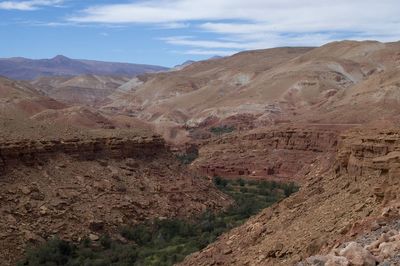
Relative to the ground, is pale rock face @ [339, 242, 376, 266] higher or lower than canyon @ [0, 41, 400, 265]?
higher

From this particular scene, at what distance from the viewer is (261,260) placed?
44.6ft

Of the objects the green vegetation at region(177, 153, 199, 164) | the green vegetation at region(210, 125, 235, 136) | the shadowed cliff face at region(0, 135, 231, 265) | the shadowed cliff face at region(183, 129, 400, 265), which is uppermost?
the shadowed cliff face at region(183, 129, 400, 265)

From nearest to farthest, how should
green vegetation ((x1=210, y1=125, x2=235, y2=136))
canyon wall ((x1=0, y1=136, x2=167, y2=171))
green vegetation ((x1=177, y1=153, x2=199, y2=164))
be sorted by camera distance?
1. canyon wall ((x1=0, y1=136, x2=167, y2=171))
2. green vegetation ((x1=177, y1=153, x2=199, y2=164))
3. green vegetation ((x1=210, y1=125, x2=235, y2=136))

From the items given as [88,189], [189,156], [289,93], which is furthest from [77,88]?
[88,189]

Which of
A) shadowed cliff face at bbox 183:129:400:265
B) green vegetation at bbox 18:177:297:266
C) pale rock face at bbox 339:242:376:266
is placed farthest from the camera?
green vegetation at bbox 18:177:297:266

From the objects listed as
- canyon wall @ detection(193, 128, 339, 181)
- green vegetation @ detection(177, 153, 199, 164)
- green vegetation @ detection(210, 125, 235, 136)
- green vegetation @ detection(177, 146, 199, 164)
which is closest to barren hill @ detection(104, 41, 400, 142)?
green vegetation @ detection(210, 125, 235, 136)

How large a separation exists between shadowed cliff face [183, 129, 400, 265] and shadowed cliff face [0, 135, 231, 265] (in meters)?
11.2

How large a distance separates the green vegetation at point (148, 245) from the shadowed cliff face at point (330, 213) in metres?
7.65

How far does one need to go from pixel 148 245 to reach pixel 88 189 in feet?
13.5

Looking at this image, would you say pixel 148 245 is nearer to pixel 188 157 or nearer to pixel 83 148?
pixel 83 148

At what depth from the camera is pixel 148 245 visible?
87.8ft

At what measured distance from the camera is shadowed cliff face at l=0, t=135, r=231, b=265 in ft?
85.8

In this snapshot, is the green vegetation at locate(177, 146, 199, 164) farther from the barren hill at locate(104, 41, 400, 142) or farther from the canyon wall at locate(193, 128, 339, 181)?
the barren hill at locate(104, 41, 400, 142)

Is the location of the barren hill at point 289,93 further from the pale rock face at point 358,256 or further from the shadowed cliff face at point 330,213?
the pale rock face at point 358,256
